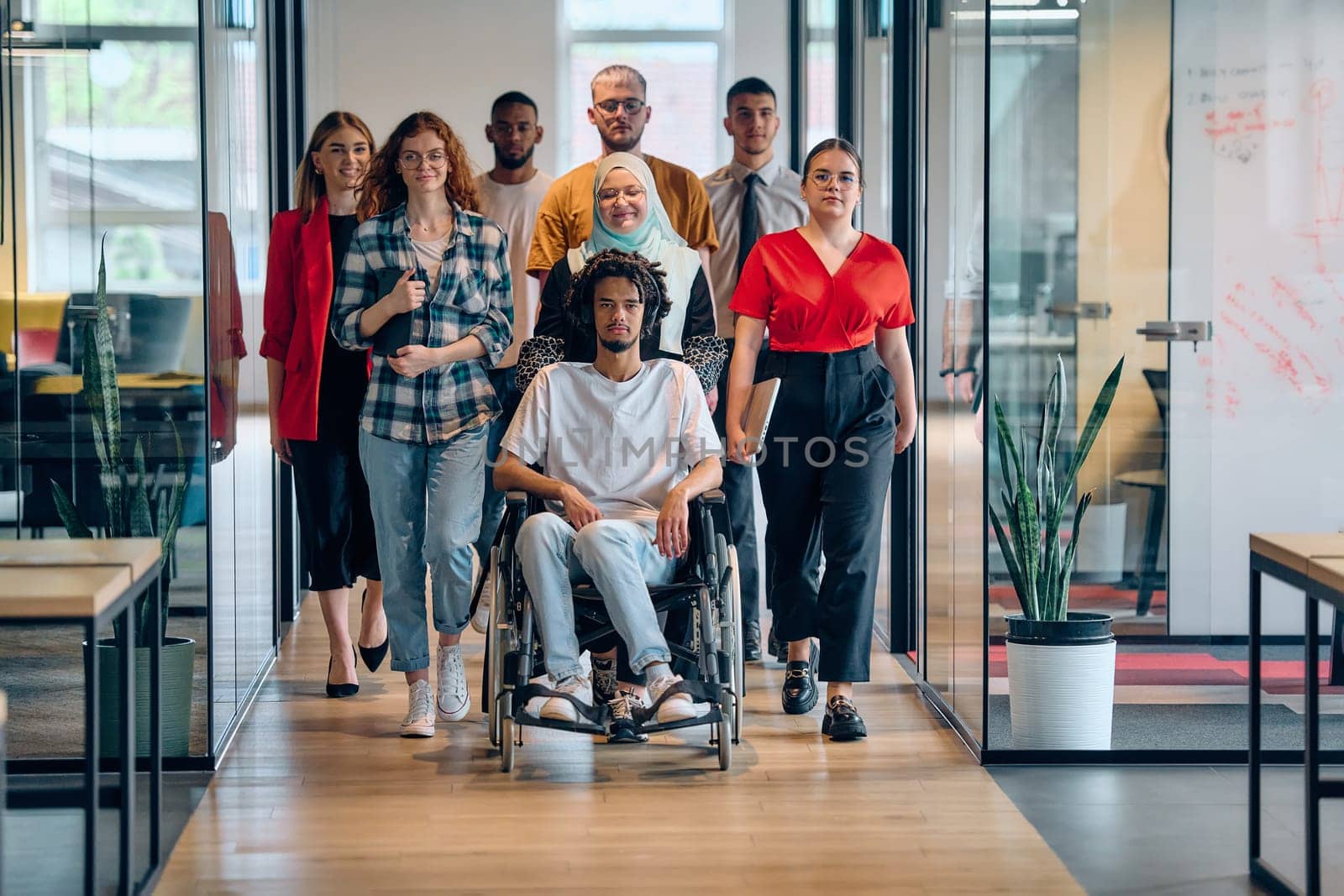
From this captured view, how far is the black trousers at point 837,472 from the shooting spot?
12.7ft

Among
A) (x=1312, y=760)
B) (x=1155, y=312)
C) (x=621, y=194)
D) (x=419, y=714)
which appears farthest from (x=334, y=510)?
(x=1312, y=760)

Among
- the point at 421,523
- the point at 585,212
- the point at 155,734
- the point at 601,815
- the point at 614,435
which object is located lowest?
the point at 601,815

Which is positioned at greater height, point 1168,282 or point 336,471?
point 1168,282

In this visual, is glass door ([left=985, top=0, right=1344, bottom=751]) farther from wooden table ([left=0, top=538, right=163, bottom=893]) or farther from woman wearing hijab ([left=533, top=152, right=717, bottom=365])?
wooden table ([left=0, top=538, right=163, bottom=893])

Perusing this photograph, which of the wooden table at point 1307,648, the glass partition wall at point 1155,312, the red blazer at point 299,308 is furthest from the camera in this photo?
the red blazer at point 299,308

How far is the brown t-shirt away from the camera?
4402mm

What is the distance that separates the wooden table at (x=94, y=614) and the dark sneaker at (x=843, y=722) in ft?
5.32

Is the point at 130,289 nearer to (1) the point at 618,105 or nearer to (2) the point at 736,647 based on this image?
(1) the point at 618,105

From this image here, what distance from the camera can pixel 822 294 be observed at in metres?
3.88

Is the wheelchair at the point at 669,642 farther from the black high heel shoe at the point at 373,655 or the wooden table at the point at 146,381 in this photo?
the wooden table at the point at 146,381

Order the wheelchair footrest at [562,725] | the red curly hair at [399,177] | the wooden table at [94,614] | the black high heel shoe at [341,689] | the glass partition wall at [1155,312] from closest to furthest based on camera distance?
the wooden table at [94,614] → the wheelchair footrest at [562,725] → the glass partition wall at [1155,312] → the red curly hair at [399,177] → the black high heel shoe at [341,689]

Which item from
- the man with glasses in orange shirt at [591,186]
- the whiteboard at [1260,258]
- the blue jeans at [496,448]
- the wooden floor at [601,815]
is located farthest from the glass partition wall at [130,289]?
the whiteboard at [1260,258]

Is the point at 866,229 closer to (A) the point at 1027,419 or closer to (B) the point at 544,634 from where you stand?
(A) the point at 1027,419

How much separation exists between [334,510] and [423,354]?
64 cm
